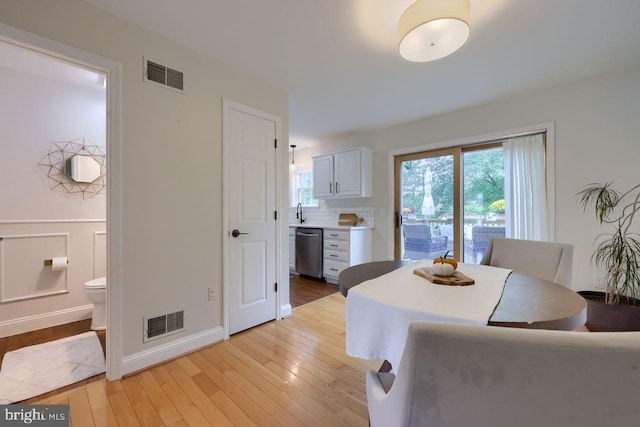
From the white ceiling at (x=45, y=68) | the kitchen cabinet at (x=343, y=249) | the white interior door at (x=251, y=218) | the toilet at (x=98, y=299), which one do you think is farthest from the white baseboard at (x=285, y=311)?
the white ceiling at (x=45, y=68)

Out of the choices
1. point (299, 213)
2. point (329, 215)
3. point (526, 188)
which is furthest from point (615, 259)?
point (299, 213)

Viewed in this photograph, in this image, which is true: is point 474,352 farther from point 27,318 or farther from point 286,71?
point 27,318

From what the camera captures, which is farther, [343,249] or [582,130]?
[343,249]

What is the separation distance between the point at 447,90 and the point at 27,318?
462cm

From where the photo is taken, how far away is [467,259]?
3.34 meters

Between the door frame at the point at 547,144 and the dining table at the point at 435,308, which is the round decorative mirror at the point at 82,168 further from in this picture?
the door frame at the point at 547,144

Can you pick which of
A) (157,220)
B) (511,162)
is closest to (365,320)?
(157,220)

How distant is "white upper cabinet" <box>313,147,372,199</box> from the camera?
13.2 ft

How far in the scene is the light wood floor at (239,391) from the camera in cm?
138

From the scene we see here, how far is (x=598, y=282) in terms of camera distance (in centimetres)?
248

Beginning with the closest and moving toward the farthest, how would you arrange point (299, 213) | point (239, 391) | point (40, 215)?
1. point (239, 391)
2. point (40, 215)
3. point (299, 213)

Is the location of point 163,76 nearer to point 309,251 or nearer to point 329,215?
point 309,251

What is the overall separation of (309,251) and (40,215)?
3.14 m

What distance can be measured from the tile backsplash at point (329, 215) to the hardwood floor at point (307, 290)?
3.68 feet
